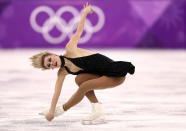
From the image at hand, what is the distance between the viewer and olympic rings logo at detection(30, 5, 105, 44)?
16047 mm

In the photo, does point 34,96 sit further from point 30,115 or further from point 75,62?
point 75,62

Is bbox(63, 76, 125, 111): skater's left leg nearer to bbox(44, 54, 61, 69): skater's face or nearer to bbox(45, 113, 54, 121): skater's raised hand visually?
bbox(45, 113, 54, 121): skater's raised hand

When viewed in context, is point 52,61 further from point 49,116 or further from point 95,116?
point 95,116

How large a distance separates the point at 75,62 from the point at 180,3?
1169cm

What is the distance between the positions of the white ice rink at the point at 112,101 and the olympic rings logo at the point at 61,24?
4495mm

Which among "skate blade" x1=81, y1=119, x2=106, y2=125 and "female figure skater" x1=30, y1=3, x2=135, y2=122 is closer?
"female figure skater" x1=30, y1=3, x2=135, y2=122

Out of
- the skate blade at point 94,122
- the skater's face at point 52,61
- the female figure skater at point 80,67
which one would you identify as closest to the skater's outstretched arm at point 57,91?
the female figure skater at point 80,67

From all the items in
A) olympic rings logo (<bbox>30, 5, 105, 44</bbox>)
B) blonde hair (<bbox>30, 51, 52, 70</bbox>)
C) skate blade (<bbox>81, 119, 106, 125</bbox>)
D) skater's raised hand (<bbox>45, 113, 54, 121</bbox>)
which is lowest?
olympic rings logo (<bbox>30, 5, 105, 44</bbox>)

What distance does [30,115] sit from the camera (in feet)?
18.4

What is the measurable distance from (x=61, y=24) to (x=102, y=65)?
1122 centimetres

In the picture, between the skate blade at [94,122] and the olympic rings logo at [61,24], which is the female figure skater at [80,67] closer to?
the skate blade at [94,122]

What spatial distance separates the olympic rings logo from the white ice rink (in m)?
4.50

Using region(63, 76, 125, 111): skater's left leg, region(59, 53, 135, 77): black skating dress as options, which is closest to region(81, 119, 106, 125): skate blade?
region(63, 76, 125, 111): skater's left leg

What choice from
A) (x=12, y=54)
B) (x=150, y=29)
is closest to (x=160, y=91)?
(x=12, y=54)
